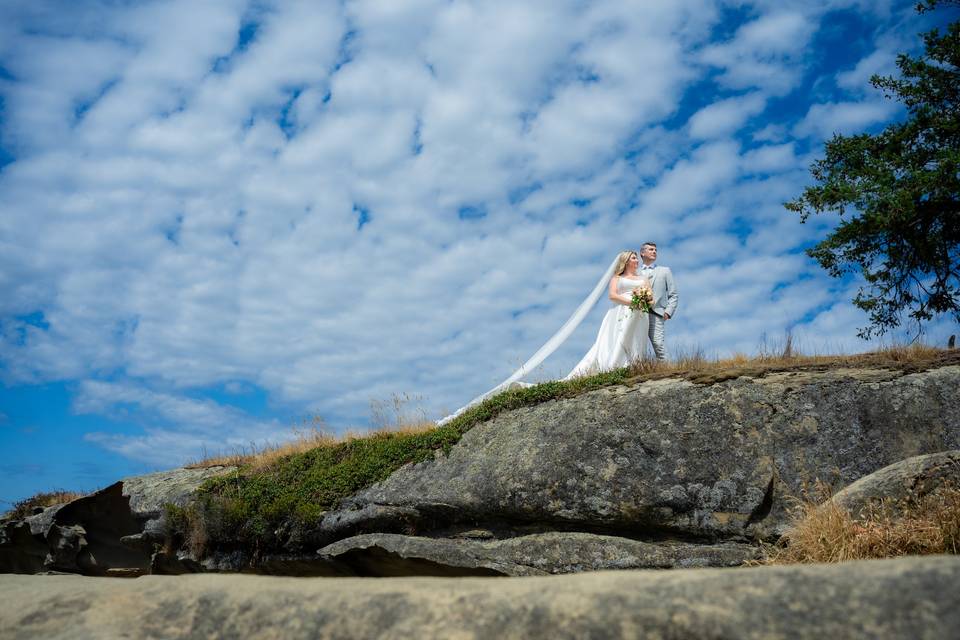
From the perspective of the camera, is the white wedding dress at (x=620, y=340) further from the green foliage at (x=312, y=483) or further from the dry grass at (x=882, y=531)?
the dry grass at (x=882, y=531)

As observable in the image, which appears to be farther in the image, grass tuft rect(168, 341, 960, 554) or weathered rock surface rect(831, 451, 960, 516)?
grass tuft rect(168, 341, 960, 554)

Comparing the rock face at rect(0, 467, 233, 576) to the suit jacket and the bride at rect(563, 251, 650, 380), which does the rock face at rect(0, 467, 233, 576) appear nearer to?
the bride at rect(563, 251, 650, 380)

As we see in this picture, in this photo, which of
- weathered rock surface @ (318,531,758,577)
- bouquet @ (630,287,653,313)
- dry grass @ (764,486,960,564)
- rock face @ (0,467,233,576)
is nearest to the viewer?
dry grass @ (764,486,960,564)

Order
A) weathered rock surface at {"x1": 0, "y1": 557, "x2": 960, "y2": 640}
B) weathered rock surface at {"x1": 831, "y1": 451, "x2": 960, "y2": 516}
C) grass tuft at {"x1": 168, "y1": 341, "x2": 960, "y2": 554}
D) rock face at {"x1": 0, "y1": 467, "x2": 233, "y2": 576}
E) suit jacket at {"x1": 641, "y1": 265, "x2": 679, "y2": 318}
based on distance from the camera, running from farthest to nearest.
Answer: rock face at {"x1": 0, "y1": 467, "x2": 233, "y2": 576}
suit jacket at {"x1": 641, "y1": 265, "x2": 679, "y2": 318}
grass tuft at {"x1": 168, "y1": 341, "x2": 960, "y2": 554}
weathered rock surface at {"x1": 831, "y1": 451, "x2": 960, "y2": 516}
weathered rock surface at {"x1": 0, "y1": 557, "x2": 960, "y2": 640}

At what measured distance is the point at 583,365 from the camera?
623 inches

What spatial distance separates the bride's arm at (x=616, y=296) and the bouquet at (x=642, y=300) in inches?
7.4

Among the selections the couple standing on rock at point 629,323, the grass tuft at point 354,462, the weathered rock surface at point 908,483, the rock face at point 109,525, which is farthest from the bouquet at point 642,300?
the rock face at point 109,525

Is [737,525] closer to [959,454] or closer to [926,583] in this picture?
[959,454]

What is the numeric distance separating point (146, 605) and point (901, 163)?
1943cm

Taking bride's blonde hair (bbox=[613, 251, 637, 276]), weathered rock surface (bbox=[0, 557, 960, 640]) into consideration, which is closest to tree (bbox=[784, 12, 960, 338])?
bride's blonde hair (bbox=[613, 251, 637, 276])

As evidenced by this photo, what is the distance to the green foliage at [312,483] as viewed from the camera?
1306cm

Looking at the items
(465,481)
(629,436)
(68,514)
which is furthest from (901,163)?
(68,514)

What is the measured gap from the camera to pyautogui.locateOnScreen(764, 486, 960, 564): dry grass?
22.1 feet

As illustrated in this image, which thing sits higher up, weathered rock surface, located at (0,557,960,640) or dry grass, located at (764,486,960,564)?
weathered rock surface, located at (0,557,960,640)
